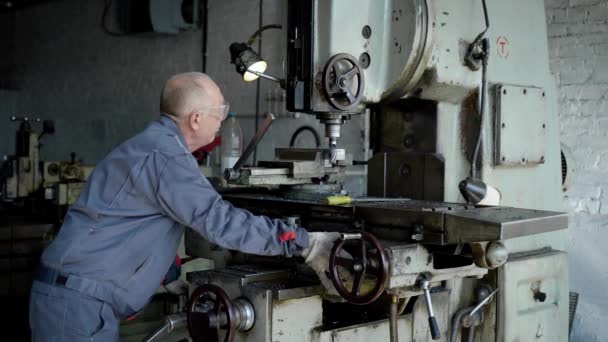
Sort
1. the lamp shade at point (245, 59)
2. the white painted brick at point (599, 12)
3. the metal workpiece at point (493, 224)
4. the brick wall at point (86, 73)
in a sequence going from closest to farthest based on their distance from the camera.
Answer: the metal workpiece at point (493, 224) < the lamp shade at point (245, 59) < the white painted brick at point (599, 12) < the brick wall at point (86, 73)

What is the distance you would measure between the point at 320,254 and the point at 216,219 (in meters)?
0.24

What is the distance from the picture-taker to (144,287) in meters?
1.65

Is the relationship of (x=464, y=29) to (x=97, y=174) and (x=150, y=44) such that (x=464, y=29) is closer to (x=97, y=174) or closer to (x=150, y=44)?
(x=97, y=174)

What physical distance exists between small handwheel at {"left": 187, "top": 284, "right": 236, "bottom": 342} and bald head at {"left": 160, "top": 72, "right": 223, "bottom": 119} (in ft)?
1.43

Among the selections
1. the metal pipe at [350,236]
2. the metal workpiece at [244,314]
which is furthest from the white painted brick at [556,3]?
the metal workpiece at [244,314]

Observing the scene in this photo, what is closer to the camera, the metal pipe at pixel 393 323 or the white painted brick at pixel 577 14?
the metal pipe at pixel 393 323

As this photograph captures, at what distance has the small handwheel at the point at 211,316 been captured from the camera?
4.79ft

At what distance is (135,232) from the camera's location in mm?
1623

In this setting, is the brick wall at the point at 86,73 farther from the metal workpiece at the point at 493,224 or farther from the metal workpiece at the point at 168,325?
the metal workpiece at the point at 493,224

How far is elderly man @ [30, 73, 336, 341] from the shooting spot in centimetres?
152

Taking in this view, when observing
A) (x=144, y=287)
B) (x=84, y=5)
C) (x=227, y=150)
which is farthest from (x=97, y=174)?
(x=84, y=5)

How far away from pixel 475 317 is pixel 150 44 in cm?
336

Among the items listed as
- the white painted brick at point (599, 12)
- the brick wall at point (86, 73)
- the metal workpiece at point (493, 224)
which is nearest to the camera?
the metal workpiece at point (493, 224)

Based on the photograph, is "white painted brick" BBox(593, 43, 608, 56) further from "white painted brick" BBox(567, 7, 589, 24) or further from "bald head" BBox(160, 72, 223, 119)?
"bald head" BBox(160, 72, 223, 119)
